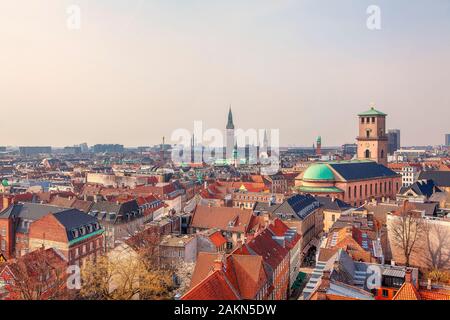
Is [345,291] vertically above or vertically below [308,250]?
above

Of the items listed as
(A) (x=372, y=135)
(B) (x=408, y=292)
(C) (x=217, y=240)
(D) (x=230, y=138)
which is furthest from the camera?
(D) (x=230, y=138)

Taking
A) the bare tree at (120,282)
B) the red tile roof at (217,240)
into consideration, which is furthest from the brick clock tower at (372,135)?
the bare tree at (120,282)

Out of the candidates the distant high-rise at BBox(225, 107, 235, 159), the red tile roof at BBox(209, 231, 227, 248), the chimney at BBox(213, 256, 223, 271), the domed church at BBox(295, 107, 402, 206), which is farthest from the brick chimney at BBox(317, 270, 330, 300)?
the distant high-rise at BBox(225, 107, 235, 159)

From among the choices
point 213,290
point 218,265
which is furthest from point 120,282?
point 213,290

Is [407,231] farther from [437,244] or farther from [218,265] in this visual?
[218,265]

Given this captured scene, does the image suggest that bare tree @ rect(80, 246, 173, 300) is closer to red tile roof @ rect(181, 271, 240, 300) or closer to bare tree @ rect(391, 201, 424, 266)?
red tile roof @ rect(181, 271, 240, 300)
